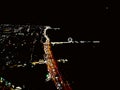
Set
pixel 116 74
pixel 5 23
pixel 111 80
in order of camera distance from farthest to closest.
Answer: pixel 5 23
pixel 116 74
pixel 111 80

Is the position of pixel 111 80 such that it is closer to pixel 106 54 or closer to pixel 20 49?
pixel 106 54

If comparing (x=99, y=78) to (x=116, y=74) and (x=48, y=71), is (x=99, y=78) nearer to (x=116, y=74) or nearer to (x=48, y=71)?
(x=116, y=74)

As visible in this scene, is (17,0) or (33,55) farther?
(17,0)

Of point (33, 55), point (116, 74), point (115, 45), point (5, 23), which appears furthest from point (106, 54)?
point (5, 23)

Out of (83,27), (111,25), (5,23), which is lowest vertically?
(5,23)

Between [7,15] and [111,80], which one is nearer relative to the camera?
[111,80]

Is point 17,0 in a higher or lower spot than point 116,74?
lower

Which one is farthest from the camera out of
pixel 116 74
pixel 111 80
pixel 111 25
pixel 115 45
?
pixel 111 25

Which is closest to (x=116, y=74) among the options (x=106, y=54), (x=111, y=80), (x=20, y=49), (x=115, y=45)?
(x=111, y=80)

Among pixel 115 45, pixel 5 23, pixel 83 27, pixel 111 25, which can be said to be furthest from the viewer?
pixel 5 23
